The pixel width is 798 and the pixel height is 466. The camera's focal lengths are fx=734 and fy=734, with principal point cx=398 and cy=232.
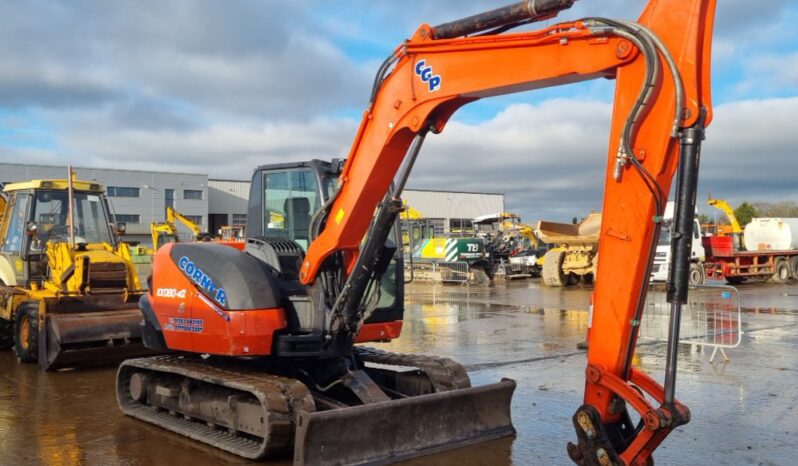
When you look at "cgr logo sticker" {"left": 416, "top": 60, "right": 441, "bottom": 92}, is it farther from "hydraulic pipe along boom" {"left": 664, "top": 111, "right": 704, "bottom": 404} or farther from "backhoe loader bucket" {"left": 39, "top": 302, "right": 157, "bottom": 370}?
"backhoe loader bucket" {"left": 39, "top": 302, "right": 157, "bottom": 370}

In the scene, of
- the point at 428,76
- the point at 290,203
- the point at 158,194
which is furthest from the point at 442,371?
the point at 158,194

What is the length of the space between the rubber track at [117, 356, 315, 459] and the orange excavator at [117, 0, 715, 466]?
0.07ft

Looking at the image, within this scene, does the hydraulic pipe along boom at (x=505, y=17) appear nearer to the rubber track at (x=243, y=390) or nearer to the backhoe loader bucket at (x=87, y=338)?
the rubber track at (x=243, y=390)

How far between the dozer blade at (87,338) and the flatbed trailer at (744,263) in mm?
20476

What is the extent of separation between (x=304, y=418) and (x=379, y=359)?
2.17 m

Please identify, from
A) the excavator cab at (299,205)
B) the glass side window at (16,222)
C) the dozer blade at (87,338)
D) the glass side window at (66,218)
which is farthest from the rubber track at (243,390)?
the glass side window at (16,222)

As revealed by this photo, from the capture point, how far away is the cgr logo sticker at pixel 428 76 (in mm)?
5375

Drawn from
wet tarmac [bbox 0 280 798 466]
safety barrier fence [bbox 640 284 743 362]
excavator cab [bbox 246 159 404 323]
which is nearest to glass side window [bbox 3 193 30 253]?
wet tarmac [bbox 0 280 798 466]

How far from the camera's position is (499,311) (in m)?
17.8

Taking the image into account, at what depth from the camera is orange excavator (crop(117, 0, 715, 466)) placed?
13.8 ft

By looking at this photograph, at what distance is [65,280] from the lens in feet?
34.2

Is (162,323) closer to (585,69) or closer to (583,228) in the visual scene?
(585,69)

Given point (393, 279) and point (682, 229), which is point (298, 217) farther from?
point (682, 229)

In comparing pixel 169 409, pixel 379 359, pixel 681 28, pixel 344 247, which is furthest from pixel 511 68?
pixel 169 409
